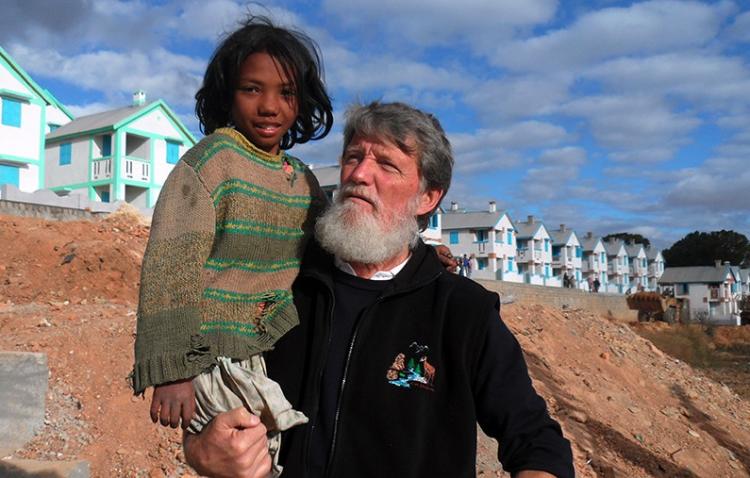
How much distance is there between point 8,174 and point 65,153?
698 centimetres

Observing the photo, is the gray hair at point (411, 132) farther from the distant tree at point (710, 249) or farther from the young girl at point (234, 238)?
the distant tree at point (710, 249)

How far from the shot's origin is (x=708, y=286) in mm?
80688

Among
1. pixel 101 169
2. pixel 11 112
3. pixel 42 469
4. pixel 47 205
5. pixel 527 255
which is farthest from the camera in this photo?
pixel 527 255

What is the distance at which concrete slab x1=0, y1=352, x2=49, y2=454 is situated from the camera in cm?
616

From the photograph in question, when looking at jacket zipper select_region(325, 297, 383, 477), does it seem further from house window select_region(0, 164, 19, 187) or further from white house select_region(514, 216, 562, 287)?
white house select_region(514, 216, 562, 287)

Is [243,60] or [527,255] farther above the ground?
[527,255]

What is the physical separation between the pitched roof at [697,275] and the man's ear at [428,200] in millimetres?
86172

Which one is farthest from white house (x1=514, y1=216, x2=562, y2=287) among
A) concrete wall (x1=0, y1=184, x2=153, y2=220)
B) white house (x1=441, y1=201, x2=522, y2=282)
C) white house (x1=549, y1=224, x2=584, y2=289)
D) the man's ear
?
the man's ear

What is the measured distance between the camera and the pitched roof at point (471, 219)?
192 ft

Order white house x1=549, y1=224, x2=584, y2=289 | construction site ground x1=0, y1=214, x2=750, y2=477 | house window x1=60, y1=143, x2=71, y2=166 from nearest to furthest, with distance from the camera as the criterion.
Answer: construction site ground x1=0, y1=214, x2=750, y2=477
house window x1=60, y1=143, x2=71, y2=166
white house x1=549, y1=224, x2=584, y2=289

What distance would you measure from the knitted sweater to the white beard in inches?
5.8

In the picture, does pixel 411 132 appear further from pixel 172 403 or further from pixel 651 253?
pixel 651 253

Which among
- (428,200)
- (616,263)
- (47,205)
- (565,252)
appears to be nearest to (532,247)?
(565,252)

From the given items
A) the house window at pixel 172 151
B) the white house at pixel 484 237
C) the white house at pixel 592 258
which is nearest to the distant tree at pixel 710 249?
the white house at pixel 592 258
